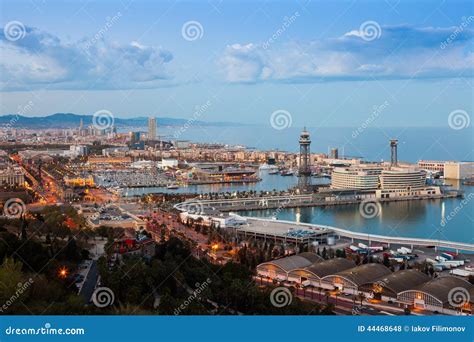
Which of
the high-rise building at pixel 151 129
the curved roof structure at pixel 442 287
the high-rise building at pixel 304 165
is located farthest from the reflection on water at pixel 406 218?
the high-rise building at pixel 151 129

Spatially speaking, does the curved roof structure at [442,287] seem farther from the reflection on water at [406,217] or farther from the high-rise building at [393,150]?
the high-rise building at [393,150]

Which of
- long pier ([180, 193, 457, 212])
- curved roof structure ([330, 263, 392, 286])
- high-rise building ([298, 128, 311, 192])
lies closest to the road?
curved roof structure ([330, 263, 392, 286])

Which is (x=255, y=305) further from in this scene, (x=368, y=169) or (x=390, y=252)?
(x=368, y=169)

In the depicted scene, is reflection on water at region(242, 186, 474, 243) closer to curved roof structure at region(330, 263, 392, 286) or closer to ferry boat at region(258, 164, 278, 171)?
curved roof structure at region(330, 263, 392, 286)

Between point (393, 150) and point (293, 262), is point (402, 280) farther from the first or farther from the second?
point (393, 150)

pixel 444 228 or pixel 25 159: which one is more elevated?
pixel 25 159
